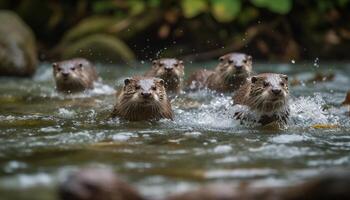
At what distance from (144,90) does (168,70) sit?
7.39ft

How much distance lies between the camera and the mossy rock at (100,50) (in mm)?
14884

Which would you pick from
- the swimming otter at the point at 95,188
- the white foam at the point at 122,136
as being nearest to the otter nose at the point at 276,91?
the white foam at the point at 122,136

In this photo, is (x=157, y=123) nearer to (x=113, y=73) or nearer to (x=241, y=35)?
(x=113, y=73)

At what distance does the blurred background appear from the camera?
15.1 m

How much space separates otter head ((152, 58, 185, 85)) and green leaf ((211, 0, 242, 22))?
5.84m

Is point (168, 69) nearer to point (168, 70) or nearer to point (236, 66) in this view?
point (168, 70)

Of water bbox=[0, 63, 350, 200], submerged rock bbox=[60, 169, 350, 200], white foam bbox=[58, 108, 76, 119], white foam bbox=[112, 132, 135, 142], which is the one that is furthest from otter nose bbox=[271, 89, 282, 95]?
submerged rock bbox=[60, 169, 350, 200]

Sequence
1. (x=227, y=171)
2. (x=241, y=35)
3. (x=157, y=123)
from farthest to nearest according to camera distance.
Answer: (x=241, y=35), (x=157, y=123), (x=227, y=171)

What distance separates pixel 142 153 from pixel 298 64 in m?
9.81

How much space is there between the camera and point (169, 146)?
17.8 feet

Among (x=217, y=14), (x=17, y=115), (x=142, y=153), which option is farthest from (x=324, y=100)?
(x=217, y=14)

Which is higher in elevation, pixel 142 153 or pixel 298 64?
pixel 298 64

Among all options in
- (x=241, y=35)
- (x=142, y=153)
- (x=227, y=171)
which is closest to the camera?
(x=227, y=171)

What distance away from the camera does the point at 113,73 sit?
1335 cm
